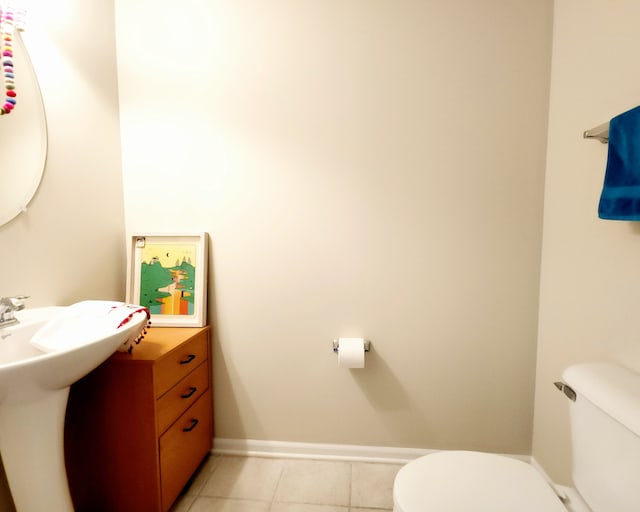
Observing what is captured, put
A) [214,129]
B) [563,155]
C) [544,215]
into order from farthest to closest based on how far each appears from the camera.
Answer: [214,129] < [544,215] < [563,155]

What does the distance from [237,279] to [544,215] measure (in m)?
1.46

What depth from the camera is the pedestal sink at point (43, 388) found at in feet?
2.51

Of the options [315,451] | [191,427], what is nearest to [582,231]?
[315,451]

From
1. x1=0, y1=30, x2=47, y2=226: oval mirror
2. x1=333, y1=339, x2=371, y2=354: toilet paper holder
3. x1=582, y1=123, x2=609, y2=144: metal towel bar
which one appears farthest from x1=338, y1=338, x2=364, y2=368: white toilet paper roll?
x1=0, y1=30, x2=47, y2=226: oval mirror

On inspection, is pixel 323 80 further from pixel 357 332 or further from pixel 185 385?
pixel 185 385

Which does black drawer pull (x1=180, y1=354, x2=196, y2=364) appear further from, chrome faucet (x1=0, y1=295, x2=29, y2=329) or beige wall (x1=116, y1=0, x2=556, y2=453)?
chrome faucet (x1=0, y1=295, x2=29, y2=329)

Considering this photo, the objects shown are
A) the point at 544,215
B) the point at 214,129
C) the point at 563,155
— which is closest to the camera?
the point at 563,155

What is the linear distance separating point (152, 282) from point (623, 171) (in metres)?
1.84

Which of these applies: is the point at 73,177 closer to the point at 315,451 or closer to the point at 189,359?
the point at 189,359

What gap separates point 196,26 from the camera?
143 centimetres

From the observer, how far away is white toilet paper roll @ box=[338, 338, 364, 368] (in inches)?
54.3

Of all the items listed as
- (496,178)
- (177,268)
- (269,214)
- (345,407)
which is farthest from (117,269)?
(496,178)

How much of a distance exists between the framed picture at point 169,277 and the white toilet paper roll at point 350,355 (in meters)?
0.68

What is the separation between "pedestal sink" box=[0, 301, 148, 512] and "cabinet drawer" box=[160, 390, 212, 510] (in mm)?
297
